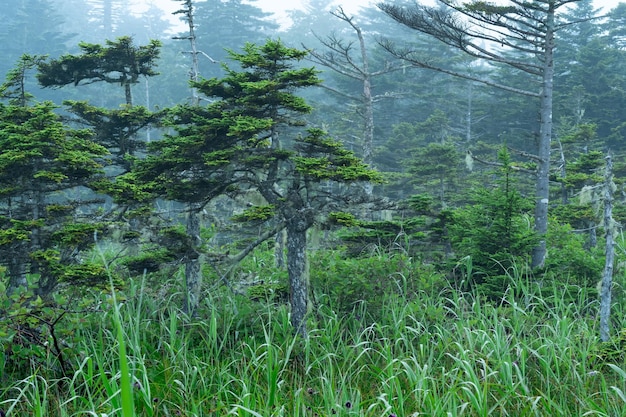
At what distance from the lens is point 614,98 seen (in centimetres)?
2823

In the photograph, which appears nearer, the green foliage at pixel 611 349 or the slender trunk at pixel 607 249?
the green foliage at pixel 611 349

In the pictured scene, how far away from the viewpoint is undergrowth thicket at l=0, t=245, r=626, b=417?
156 inches

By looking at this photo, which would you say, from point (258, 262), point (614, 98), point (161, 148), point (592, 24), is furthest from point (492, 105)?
point (161, 148)

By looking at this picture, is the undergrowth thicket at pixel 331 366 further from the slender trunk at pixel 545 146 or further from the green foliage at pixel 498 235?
the slender trunk at pixel 545 146

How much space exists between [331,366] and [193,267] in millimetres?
3820

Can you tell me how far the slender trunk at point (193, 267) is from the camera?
688 centimetres

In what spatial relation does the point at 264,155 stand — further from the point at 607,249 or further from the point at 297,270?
the point at 607,249

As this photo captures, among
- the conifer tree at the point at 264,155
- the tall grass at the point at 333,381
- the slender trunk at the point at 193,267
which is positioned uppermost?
the conifer tree at the point at 264,155

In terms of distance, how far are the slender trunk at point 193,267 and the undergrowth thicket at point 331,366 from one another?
239 mm

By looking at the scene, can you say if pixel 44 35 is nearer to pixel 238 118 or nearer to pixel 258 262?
pixel 258 262

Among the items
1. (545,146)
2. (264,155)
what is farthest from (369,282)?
(545,146)

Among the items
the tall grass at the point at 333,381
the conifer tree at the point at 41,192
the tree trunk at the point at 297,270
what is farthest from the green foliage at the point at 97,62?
the tall grass at the point at 333,381

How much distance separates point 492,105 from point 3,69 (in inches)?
1359

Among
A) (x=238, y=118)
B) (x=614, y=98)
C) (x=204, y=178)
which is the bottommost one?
(x=204, y=178)
